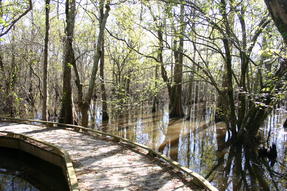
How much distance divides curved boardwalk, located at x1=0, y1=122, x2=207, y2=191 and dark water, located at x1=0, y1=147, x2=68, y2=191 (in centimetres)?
89

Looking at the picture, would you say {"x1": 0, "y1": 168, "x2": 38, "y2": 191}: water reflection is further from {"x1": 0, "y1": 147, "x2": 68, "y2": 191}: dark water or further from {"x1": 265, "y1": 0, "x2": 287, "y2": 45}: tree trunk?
{"x1": 265, "y1": 0, "x2": 287, "y2": 45}: tree trunk

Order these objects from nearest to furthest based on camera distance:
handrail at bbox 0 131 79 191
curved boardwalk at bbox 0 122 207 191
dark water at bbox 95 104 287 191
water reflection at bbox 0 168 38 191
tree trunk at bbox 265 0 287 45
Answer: tree trunk at bbox 265 0 287 45 → handrail at bbox 0 131 79 191 → curved boardwalk at bbox 0 122 207 191 → water reflection at bbox 0 168 38 191 → dark water at bbox 95 104 287 191

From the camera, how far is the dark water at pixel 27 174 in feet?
22.1

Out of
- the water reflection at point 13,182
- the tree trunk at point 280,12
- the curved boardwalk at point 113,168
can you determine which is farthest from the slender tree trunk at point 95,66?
the tree trunk at point 280,12

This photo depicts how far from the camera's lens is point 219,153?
408 inches

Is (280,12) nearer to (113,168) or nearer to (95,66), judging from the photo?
(113,168)

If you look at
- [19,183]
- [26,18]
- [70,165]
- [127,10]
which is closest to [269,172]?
[70,165]

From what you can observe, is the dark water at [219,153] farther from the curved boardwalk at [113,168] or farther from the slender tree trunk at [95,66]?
the slender tree trunk at [95,66]

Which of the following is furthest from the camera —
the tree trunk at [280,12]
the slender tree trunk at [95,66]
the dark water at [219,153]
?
the slender tree trunk at [95,66]

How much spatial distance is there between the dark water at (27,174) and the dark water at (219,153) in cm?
423

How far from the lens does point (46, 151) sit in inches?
281

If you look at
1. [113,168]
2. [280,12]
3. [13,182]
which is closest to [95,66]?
[13,182]

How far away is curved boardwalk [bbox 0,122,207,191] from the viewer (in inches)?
183

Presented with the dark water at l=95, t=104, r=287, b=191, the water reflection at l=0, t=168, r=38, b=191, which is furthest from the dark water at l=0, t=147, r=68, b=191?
the dark water at l=95, t=104, r=287, b=191
